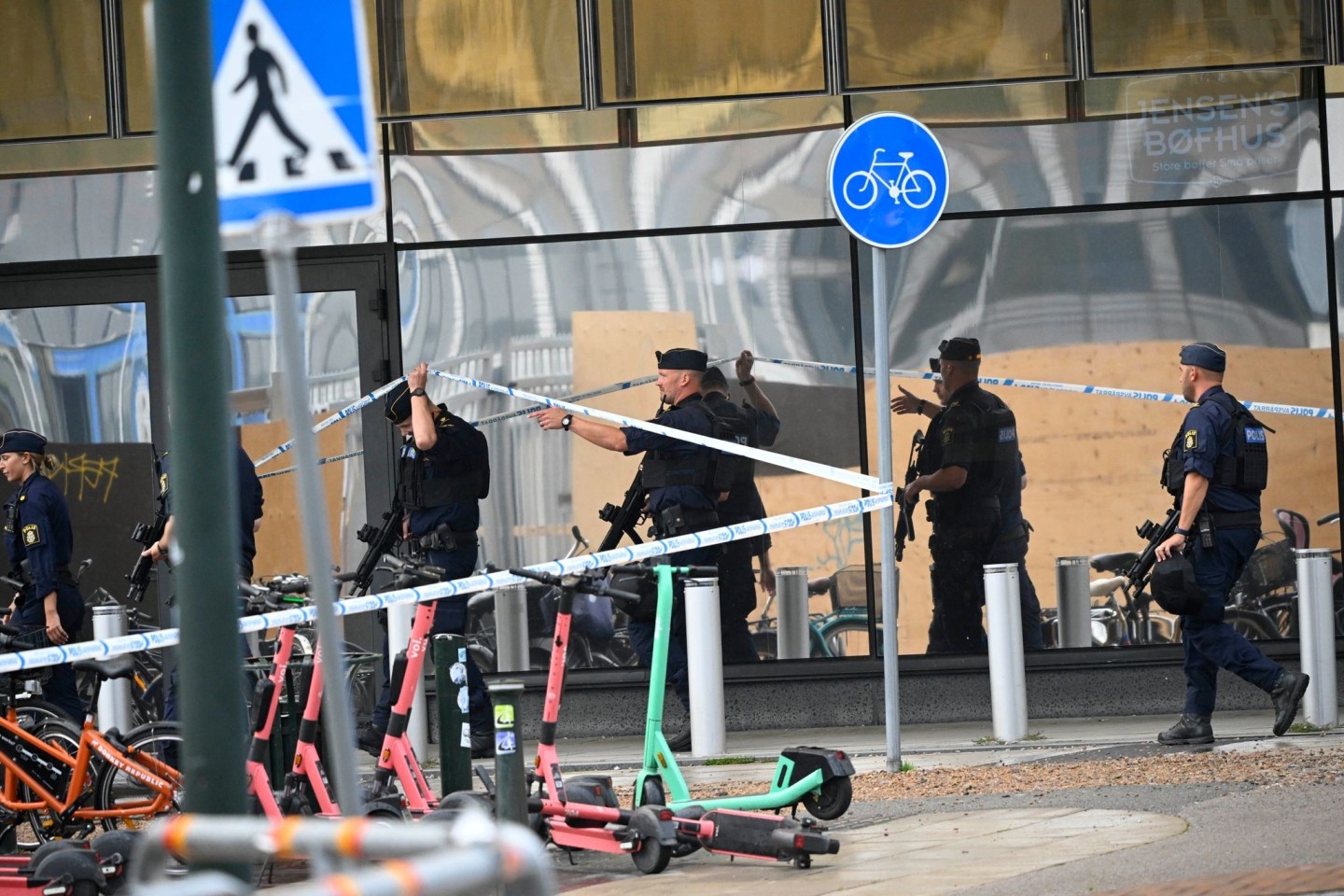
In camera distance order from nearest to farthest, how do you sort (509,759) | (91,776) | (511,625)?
1. (509,759)
2. (91,776)
3. (511,625)

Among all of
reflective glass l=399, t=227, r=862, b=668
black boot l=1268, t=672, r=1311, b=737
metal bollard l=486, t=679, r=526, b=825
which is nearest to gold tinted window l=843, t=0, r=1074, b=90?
reflective glass l=399, t=227, r=862, b=668

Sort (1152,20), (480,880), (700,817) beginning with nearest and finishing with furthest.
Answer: (480,880)
(700,817)
(1152,20)

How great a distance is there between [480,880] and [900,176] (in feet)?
22.2

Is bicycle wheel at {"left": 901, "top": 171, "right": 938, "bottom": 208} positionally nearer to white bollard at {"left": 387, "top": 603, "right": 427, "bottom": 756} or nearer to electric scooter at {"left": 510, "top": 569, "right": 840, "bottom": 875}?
electric scooter at {"left": 510, "top": 569, "right": 840, "bottom": 875}

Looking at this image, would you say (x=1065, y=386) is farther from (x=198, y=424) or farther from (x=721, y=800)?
(x=198, y=424)

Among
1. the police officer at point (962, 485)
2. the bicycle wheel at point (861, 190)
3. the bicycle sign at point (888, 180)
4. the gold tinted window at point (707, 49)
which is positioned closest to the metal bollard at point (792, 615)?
the police officer at point (962, 485)

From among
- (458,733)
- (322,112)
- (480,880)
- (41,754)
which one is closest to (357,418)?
(41,754)

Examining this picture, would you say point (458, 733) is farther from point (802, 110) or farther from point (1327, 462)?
point (1327, 462)

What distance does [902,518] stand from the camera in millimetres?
12016

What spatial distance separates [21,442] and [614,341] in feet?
12.1

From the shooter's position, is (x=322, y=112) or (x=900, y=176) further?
(x=900, y=176)

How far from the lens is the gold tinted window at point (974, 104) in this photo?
1189 cm

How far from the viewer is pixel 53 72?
12.1m

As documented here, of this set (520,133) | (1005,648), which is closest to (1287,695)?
(1005,648)
